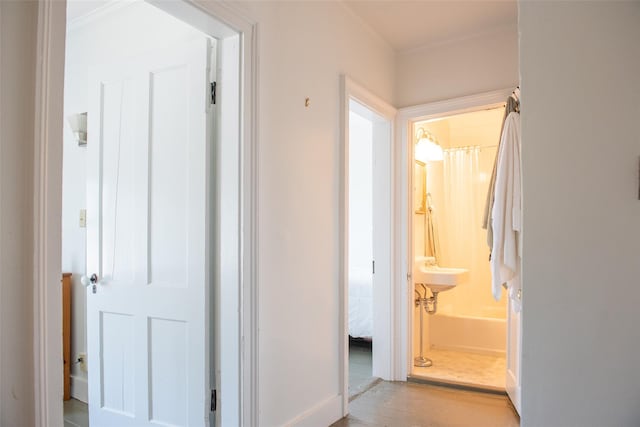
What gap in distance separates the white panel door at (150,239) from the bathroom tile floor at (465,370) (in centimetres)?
208

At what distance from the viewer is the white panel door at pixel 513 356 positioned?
2.72 m

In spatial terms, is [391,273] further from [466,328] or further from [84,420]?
[84,420]

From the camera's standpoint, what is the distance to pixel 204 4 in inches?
67.7

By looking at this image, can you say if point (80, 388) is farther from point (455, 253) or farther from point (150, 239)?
point (455, 253)

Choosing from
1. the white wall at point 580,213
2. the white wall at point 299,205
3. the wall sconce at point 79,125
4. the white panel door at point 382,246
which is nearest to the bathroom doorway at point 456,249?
the white panel door at point 382,246

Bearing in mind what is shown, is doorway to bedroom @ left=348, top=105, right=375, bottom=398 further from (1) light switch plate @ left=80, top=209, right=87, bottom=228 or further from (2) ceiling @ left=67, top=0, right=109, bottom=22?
(1) light switch plate @ left=80, top=209, right=87, bottom=228

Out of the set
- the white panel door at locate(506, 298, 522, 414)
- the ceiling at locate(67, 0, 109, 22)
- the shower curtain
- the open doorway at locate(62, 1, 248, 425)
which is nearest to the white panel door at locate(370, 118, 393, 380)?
the white panel door at locate(506, 298, 522, 414)

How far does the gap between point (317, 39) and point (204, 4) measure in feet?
3.04

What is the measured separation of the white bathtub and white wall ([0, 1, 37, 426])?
12.5 feet

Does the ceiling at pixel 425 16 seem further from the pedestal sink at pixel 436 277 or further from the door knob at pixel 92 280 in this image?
the pedestal sink at pixel 436 277

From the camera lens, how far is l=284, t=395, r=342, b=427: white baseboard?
2.30m

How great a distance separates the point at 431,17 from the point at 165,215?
2223 mm

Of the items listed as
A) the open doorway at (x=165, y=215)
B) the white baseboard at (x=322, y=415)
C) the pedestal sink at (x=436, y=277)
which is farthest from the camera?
the pedestal sink at (x=436, y=277)

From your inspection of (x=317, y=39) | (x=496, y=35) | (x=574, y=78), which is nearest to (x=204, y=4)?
(x=317, y=39)
